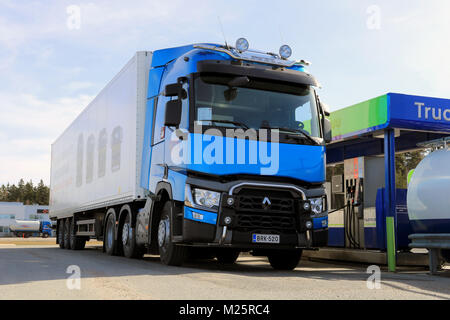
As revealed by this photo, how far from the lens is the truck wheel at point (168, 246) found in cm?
940

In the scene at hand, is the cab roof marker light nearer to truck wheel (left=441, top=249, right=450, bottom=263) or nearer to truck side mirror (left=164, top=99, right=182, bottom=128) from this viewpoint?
truck side mirror (left=164, top=99, right=182, bottom=128)

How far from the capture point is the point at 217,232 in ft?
28.0

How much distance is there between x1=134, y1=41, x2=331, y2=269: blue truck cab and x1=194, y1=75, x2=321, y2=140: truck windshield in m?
0.02

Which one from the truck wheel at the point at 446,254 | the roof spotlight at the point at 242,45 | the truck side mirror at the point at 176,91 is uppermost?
the roof spotlight at the point at 242,45

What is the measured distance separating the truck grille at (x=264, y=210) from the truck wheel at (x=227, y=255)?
1.78 m

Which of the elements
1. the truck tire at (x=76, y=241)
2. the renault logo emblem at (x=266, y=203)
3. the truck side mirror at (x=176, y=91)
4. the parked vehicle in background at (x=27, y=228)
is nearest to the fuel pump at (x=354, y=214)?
the renault logo emblem at (x=266, y=203)

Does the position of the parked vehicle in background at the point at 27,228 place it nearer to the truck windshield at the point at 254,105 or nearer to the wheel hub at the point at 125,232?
the wheel hub at the point at 125,232

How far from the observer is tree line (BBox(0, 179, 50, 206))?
428 ft

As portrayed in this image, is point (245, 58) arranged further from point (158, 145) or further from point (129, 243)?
point (129, 243)

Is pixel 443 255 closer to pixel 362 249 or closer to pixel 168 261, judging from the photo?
pixel 362 249

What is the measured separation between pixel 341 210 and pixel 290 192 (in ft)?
17.3

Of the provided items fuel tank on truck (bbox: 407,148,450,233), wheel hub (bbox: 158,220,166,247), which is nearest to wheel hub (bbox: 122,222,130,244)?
wheel hub (bbox: 158,220,166,247)

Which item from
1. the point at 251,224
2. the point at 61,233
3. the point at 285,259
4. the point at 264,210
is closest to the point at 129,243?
the point at 285,259
